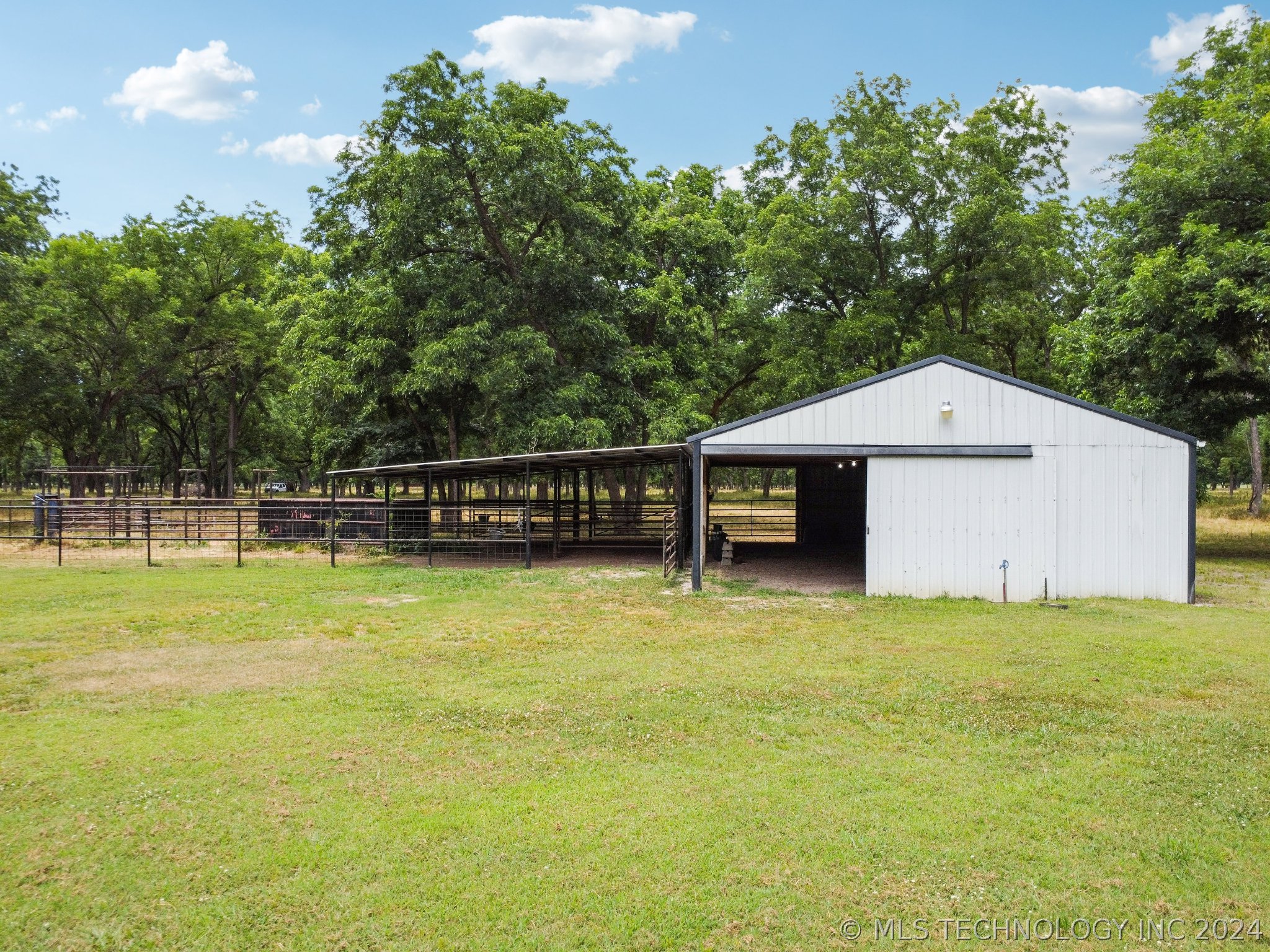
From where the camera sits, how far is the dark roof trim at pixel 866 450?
11523 mm

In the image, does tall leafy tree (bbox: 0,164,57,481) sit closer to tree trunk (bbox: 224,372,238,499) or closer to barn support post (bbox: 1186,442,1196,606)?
tree trunk (bbox: 224,372,238,499)

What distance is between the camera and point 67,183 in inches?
1307

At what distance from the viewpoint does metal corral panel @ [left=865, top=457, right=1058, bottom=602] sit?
1147cm

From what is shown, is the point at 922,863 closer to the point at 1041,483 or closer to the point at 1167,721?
the point at 1167,721

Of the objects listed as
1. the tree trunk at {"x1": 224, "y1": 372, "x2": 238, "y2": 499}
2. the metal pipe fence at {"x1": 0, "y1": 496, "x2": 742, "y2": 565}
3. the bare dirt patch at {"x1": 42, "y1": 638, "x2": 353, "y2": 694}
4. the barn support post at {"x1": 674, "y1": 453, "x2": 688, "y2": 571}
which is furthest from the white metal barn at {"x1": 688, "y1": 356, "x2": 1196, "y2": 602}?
the tree trunk at {"x1": 224, "y1": 372, "x2": 238, "y2": 499}

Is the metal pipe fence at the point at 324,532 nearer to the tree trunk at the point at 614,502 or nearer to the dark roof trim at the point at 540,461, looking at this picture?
the tree trunk at the point at 614,502

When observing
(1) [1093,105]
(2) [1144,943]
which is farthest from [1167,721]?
(1) [1093,105]

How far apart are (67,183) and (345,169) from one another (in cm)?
2122

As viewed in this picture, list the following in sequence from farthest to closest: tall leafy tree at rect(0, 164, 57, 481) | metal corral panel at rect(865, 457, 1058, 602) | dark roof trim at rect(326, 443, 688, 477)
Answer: tall leafy tree at rect(0, 164, 57, 481), dark roof trim at rect(326, 443, 688, 477), metal corral panel at rect(865, 457, 1058, 602)

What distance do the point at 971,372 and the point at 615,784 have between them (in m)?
9.46

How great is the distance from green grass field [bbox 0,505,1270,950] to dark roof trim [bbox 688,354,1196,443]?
332cm

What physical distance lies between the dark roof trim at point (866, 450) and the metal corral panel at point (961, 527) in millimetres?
121

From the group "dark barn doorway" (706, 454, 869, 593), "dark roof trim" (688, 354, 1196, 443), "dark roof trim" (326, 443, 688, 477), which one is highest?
"dark roof trim" (688, 354, 1196, 443)

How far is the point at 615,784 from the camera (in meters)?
4.65
